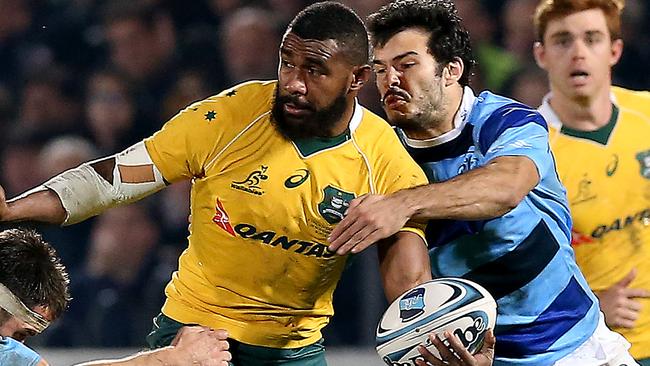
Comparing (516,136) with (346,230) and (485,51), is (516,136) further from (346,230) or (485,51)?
(485,51)

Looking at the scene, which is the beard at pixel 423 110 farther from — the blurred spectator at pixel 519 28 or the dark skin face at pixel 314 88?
the blurred spectator at pixel 519 28

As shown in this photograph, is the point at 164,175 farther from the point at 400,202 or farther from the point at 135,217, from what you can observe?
the point at 135,217

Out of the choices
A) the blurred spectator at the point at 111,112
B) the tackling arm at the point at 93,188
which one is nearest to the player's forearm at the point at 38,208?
the tackling arm at the point at 93,188

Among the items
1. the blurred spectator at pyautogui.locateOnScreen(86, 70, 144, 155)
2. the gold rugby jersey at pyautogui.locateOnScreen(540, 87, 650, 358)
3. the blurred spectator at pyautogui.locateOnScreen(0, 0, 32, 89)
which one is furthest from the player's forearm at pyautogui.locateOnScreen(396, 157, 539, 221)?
the blurred spectator at pyautogui.locateOnScreen(0, 0, 32, 89)

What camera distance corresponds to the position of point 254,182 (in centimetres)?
402

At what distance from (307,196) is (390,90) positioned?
422 mm

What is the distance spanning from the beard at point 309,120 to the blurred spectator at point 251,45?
288 centimetres

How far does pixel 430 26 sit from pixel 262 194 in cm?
77

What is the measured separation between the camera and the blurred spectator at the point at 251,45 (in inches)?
274

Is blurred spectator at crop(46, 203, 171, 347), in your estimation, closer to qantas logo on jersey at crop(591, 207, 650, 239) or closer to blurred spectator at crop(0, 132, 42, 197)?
blurred spectator at crop(0, 132, 42, 197)

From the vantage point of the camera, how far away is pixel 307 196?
158 inches

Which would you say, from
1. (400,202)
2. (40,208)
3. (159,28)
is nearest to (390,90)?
(400,202)

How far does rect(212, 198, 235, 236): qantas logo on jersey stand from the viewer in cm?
406

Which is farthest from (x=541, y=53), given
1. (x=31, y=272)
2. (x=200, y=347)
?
(x=31, y=272)
